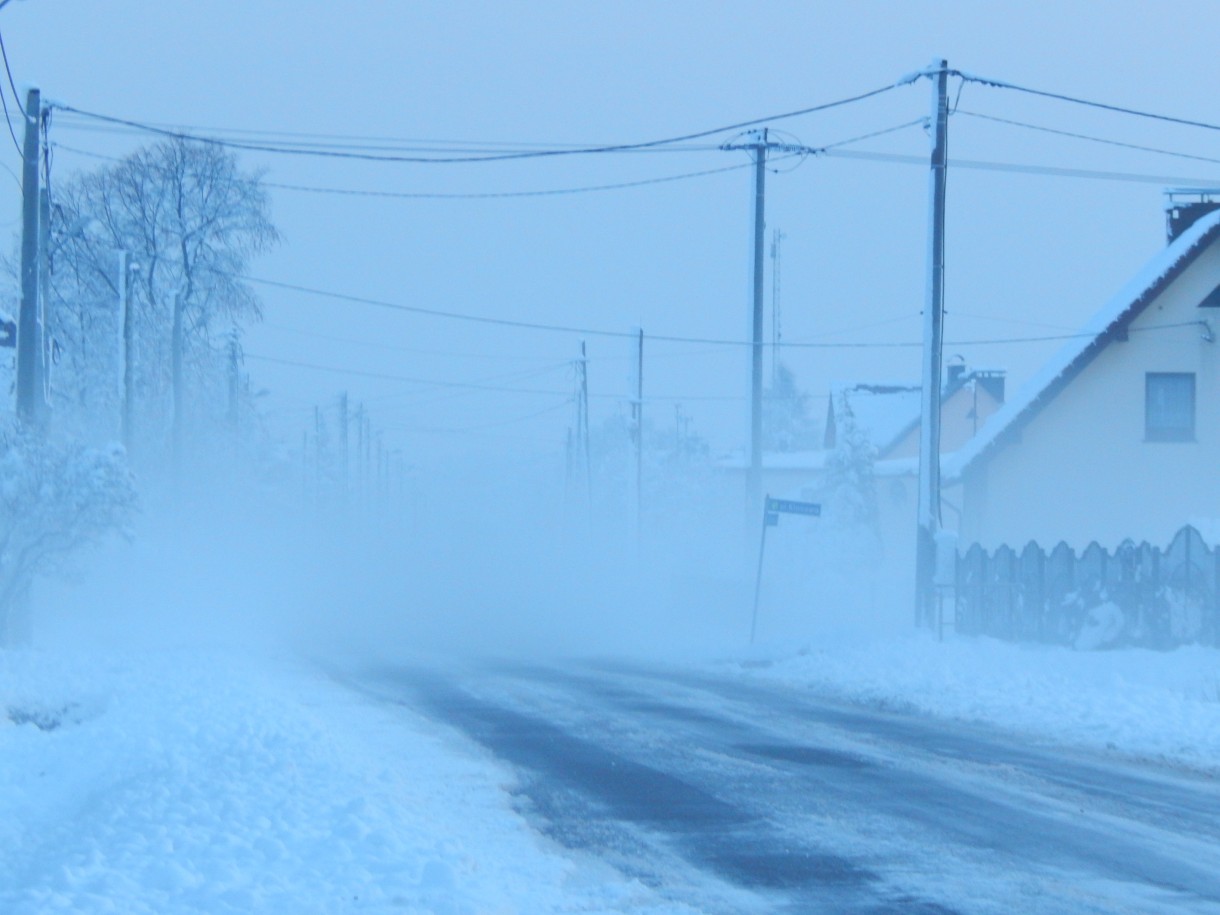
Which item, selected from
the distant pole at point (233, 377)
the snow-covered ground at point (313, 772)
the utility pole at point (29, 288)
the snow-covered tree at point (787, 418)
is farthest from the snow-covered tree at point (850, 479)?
the snow-covered tree at point (787, 418)

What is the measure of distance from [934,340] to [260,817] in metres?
17.1

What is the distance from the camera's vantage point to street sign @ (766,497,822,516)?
1074 inches

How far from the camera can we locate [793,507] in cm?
2766

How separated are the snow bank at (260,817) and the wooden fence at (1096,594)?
12.0m

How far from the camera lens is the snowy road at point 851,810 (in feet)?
27.0

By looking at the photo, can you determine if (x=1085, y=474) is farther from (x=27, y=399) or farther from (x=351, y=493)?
(x=351, y=493)

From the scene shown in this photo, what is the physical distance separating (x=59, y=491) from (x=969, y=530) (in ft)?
Result: 67.8

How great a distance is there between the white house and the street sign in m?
6.85

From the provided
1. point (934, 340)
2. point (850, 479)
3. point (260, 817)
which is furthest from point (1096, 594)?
point (850, 479)

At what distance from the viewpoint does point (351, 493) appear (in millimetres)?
118000

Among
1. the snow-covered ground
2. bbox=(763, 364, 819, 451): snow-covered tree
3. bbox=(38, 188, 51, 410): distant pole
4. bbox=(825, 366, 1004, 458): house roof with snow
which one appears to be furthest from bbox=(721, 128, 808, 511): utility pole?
bbox=(763, 364, 819, 451): snow-covered tree

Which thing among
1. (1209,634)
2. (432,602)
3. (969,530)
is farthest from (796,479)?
(1209,634)

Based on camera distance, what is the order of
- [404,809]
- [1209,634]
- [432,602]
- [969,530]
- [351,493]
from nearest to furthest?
[404,809] → [1209,634] → [969,530] → [432,602] → [351,493]

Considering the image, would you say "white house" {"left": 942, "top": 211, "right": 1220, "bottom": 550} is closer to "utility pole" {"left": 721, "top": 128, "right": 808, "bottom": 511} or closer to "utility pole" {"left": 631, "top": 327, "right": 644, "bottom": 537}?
"utility pole" {"left": 721, "top": 128, "right": 808, "bottom": 511}
